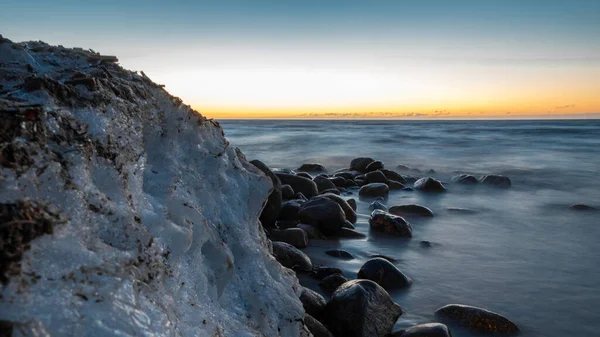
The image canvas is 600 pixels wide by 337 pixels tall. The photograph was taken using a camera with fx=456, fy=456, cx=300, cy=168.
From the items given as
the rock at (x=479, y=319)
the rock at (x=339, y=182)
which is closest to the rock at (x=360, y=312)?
the rock at (x=479, y=319)

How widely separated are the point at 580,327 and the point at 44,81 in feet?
15.8

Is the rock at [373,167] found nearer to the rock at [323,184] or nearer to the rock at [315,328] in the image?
the rock at [323,184]

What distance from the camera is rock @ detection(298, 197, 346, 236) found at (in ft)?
22.9

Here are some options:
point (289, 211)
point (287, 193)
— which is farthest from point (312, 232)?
point (287, 193)

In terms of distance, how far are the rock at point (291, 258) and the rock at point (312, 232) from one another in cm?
134

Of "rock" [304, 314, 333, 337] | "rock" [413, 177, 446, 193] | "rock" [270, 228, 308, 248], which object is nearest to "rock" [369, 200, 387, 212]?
"rock" [413, 177, 446, 193]

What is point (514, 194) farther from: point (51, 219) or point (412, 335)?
point (51, 219)

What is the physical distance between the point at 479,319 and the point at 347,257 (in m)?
2.10

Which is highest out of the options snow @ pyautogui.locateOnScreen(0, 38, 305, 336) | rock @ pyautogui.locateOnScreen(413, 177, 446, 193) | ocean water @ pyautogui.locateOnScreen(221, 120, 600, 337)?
snow @ pyautogui.locateOnScreen(0, 38, 305, 336)

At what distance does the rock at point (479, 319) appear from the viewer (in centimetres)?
412

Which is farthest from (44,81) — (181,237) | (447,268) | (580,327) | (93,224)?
(447,268)

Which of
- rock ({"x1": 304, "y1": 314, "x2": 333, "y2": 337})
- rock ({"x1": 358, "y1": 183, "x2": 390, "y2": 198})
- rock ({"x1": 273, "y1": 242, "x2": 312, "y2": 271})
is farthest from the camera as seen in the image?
rock ({"x1": 358, "y1": 183, "x2": 390, "y2": 198})

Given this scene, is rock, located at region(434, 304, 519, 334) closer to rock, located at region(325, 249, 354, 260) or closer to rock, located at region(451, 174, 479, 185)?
rock, located at region(325, 249, 354, 260)

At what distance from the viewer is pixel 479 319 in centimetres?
418
